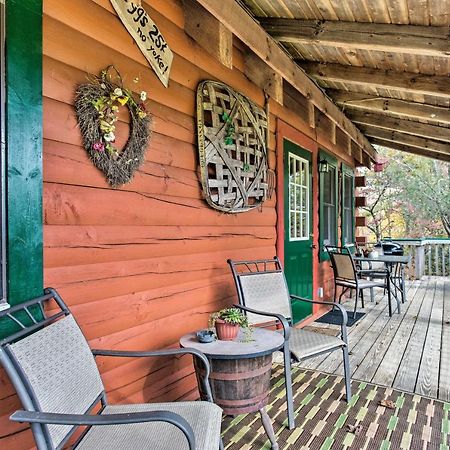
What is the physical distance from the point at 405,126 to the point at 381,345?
307 centimetres

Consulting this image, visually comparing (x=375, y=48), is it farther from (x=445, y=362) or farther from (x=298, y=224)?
(x=445, y=362)

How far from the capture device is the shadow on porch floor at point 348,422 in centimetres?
201

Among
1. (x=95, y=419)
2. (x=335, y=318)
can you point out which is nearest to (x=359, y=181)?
(x=335, y=318)

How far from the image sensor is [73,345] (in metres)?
1.40

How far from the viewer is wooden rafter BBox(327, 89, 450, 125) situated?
4133 mm

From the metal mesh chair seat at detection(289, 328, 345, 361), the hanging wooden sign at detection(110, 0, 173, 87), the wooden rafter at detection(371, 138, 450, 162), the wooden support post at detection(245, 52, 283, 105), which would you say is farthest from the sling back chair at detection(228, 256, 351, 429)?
the wooden rafter at detection(371, 138, 450, 162)

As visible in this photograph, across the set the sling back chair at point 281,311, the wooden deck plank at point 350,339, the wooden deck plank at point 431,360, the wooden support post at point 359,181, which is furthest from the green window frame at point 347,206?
the sling back chair at point 281,311

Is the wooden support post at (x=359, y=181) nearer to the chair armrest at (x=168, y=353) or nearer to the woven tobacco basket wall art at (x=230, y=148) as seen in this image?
the woven tobacco basket wall art at (x=230, y=148)

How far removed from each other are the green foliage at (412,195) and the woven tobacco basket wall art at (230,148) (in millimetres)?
8974

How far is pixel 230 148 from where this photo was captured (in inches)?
108

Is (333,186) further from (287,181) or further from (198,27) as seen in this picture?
(198,27)

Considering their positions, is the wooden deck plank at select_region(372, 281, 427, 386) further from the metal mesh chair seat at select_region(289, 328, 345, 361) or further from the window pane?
the window pane

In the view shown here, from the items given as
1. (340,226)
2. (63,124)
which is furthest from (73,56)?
(340,226)

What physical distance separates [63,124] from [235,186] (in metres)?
1.40
